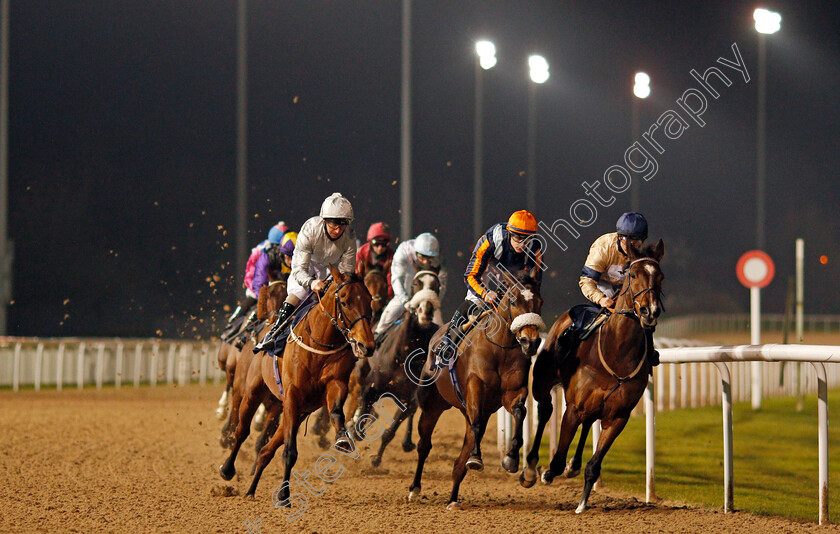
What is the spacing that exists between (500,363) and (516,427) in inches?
24.0

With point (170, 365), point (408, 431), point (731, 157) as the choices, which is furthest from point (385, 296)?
point (731, 157)

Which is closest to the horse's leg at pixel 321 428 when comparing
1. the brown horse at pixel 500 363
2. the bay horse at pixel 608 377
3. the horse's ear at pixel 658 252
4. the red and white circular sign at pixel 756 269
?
the brown horse at pixel 500 363

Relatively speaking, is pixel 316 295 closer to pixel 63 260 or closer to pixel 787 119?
pixel 63 260

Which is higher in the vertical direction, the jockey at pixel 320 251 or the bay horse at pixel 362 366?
the jockey at pixel 320 251

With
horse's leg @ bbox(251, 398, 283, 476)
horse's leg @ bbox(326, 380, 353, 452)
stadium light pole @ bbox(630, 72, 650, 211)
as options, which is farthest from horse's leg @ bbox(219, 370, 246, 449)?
stadium light pole @ bbox(630, 72, 650, 211)

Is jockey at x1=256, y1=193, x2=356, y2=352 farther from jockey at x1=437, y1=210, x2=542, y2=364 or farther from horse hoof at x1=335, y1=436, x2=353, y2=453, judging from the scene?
horse hoof at x1=335, y1=436, x2=353, y2=453

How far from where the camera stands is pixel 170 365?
72.2 feet

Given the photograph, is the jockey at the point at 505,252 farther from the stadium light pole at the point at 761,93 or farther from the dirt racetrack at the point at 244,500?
the stadium light pole at the point at 761,93

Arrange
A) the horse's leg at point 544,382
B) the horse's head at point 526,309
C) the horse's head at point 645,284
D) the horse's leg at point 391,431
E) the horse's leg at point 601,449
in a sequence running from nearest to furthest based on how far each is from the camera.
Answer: the horse's head at point 645,284 < the horse's head at point 526,309 < the horse's leg at point 601,449 < the horse's leg at point 544,382 < the horse's leg at point 391,431

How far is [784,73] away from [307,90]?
1192cm

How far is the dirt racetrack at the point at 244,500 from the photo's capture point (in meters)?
6.08

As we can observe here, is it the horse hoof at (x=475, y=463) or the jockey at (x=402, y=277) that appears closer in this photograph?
the horse hoof at (x=475, y=463)

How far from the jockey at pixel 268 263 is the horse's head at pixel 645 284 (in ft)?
12.5

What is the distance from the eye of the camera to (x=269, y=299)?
346 inches
